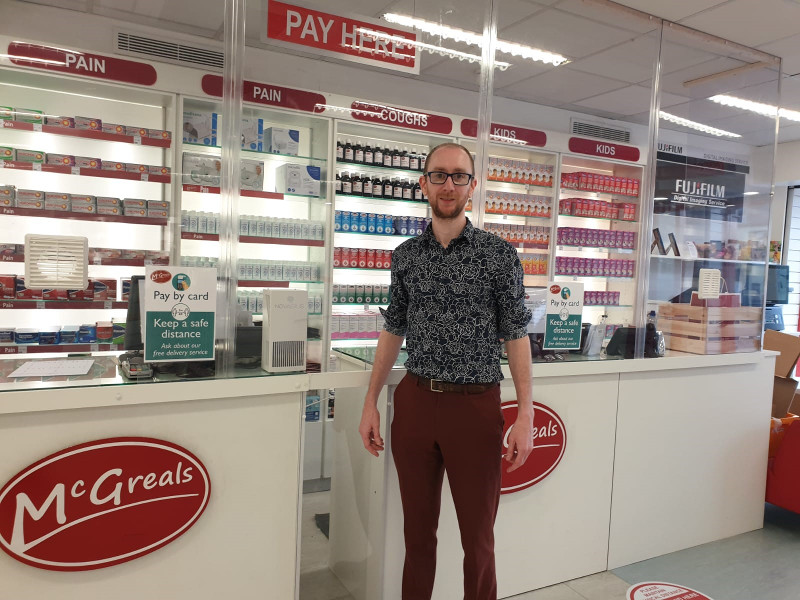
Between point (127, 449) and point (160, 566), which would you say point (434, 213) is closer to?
point (127, 449)

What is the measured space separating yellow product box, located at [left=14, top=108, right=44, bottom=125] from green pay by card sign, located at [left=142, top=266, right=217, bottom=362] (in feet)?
7.19

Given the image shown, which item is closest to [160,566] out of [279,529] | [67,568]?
[67,568]

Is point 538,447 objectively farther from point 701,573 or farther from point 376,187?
point 376,187

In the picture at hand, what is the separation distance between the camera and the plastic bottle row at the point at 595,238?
21.0ft

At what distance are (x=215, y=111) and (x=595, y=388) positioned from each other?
3.37 metres

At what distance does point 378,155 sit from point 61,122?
238 cm

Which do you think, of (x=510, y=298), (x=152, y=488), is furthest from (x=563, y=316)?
(x=152, y=488)

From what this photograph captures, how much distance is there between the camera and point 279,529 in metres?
2.31

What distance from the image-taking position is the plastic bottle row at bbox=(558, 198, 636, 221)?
249 inches

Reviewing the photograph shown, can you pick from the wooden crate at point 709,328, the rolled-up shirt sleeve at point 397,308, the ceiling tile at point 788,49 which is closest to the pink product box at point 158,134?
the rolled-up shirt sleeve at point 397,308

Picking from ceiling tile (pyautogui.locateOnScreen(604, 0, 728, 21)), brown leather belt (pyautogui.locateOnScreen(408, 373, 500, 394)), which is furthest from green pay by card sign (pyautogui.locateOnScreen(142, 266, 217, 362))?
ceiling tile (pyautogui.locateOnScreen(604, 0, 728, 21))

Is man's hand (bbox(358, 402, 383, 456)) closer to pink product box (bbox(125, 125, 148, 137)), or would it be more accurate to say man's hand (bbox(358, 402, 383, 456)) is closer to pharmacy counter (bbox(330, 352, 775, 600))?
pharmacy counter (bbox(330, 352, 775, 600))

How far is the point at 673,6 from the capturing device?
4.16 meters

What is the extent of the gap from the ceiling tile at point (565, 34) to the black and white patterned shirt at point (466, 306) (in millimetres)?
2607
